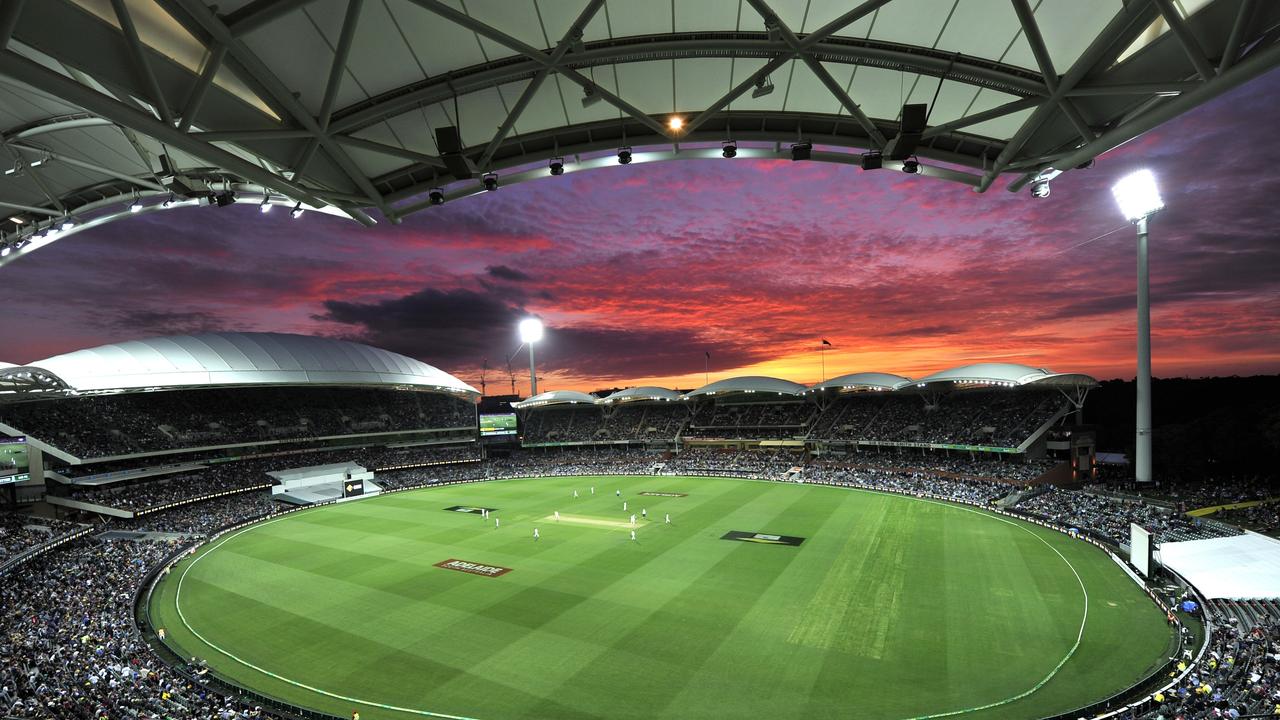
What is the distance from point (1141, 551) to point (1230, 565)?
3.19 meters

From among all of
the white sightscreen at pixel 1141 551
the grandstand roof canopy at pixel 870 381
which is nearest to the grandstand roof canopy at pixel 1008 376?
the grandstand roof canopy at pixel 870 381

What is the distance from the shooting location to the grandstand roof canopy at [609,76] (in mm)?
6230

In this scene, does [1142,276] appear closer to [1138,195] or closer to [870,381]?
[1138,195]

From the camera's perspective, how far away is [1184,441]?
55938 millimetres

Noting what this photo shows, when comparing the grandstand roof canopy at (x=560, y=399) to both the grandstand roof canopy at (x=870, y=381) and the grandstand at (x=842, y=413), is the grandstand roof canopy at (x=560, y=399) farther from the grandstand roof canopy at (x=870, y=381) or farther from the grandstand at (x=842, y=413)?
the grandstand roof canopy at (x=870, y=381)

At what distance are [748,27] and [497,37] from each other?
10.9 ft

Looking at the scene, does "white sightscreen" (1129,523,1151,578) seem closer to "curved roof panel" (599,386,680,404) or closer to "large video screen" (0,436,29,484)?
"curved roof panel" (599,386,680,404)

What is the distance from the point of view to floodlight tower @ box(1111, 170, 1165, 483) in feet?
125

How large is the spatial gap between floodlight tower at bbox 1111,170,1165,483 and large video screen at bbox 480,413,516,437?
6165cm

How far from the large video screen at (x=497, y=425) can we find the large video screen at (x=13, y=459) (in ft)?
132

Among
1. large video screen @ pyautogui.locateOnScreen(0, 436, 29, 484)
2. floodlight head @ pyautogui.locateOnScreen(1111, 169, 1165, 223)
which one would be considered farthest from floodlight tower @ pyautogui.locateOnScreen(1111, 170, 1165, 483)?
large video screen @ pyautogui.locateOnScreen(0, 436, 29, 484)

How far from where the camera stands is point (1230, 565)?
22797 mm

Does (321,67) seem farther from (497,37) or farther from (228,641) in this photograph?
(228,641)

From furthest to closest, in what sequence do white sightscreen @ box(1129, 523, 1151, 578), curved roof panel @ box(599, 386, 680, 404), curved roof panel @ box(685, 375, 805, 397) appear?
curved roof panel @ box(599, 386, 680, 404), curved roof panel @ box(685, 375, 805, 397), white sightscreen @ box(1129, 523, 1151, 578)
